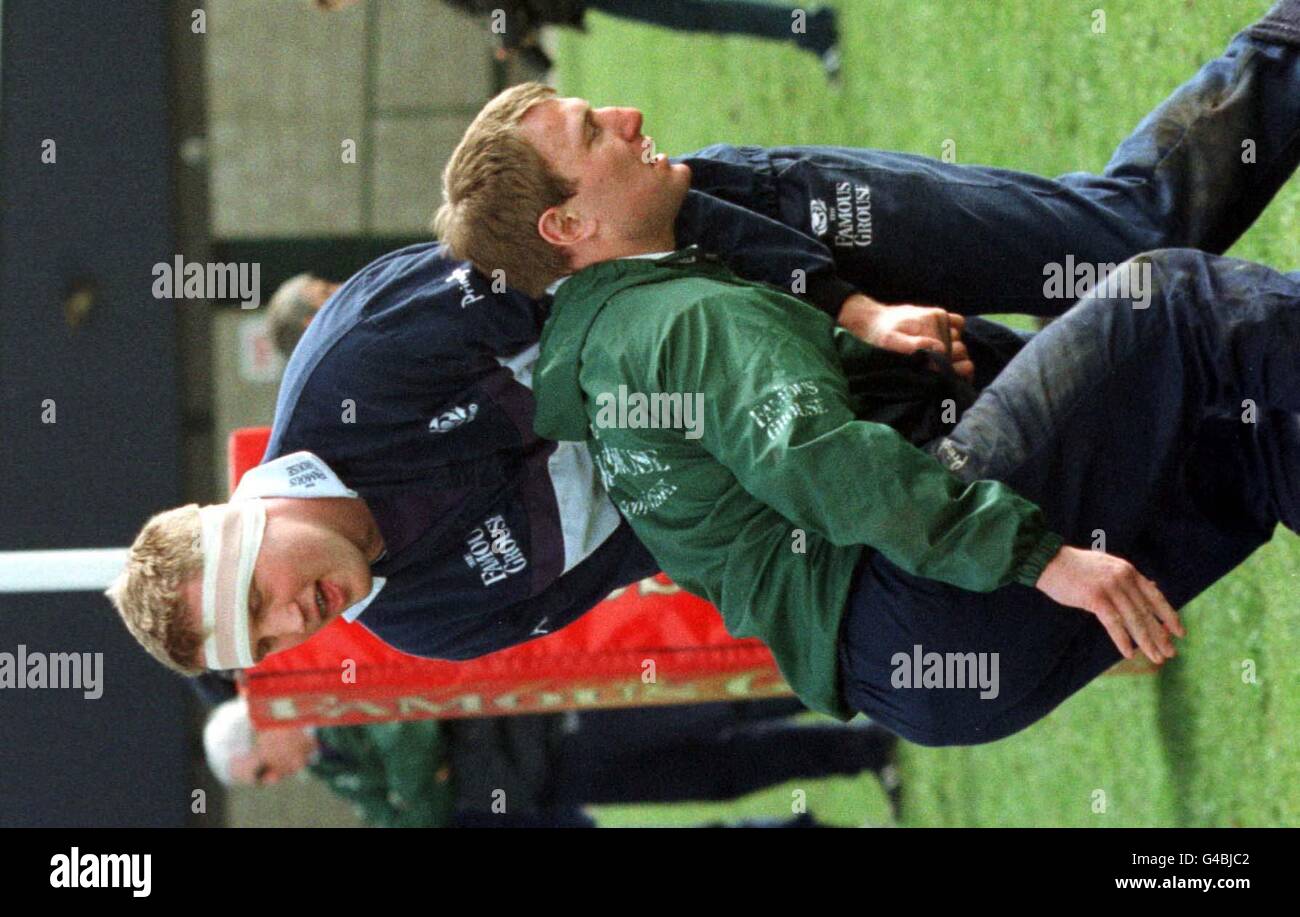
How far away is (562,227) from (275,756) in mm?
3020

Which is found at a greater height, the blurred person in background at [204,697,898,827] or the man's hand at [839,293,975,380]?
the man's hand at [839,293,975,380]

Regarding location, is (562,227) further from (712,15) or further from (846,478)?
(712,15)

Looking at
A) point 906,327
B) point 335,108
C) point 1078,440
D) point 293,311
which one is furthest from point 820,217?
Answer: point 335,108

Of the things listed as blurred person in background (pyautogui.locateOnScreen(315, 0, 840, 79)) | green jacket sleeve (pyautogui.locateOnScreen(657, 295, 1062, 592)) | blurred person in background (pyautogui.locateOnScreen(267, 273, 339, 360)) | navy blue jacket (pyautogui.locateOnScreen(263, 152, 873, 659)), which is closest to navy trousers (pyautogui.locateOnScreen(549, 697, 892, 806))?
blurred person in background (pyautogui.locateOnScreen(267, 273, 339, 360))

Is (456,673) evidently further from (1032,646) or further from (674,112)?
(674,112)

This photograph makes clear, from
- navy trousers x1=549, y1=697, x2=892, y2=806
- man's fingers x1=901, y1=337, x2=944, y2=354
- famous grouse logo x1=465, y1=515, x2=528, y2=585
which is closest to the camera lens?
man's fingers x1=901, y1=337, x2=944, y2=354

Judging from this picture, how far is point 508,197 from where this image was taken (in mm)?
2410

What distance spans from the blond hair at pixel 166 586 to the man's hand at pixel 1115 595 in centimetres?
135

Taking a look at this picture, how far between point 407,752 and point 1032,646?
9.55 feet

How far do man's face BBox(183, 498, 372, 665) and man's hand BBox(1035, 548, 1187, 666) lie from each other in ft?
3.67

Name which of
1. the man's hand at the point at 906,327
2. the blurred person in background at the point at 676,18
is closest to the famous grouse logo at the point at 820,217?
the man's hand at the point at 906,327

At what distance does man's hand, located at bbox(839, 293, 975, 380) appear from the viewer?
239cm

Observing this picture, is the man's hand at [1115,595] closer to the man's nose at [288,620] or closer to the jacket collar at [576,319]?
the jacket collar at [576,319]

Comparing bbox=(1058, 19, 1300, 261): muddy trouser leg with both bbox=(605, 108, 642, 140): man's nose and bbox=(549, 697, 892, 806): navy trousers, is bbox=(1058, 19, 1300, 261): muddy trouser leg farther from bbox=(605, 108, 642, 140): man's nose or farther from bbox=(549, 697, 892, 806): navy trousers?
bbox=(549, 697, 892, 806): navy trousers
